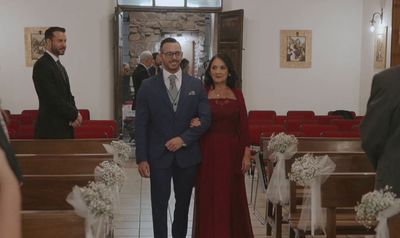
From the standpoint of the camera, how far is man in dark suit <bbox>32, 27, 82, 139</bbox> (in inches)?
180

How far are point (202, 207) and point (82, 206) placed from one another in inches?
69.2

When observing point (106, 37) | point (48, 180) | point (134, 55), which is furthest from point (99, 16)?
point (48, 180)

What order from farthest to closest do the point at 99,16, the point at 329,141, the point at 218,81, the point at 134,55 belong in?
the point at 134,55
the point at 99,16
the point at 329,141
the point at 218,81

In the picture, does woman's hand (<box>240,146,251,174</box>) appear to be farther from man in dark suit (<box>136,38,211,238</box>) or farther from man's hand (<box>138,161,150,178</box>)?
man's hand (<box>138,161,150,178</box>)

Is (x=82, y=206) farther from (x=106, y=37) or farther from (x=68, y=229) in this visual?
(x=106, y=37)

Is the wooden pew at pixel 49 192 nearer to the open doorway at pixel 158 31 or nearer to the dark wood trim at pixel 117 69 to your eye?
the dark wood trim at pixel 117 69

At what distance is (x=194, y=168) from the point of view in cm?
373

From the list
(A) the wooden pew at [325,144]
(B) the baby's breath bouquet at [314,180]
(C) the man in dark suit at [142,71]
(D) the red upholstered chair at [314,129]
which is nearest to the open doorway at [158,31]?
(C) the man in dark suit at [142,71]

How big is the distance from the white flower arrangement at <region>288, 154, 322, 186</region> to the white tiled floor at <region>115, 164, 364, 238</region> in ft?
4.92

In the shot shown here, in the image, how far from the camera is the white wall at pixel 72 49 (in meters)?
9.48

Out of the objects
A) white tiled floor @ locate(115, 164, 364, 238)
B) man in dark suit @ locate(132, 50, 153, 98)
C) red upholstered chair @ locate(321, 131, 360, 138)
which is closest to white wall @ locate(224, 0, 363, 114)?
man in dark suit @ locate(132, 50, 153, 98)

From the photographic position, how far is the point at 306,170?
3.28 metres

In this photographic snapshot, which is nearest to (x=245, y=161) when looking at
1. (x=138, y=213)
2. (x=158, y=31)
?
(x=138, y=213)

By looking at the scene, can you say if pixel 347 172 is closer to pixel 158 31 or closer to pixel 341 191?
pixel 341 191
